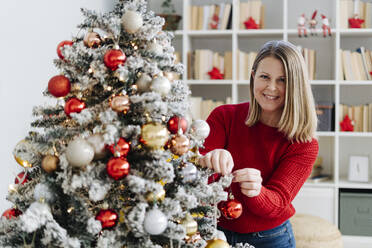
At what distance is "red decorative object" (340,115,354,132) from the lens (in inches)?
127

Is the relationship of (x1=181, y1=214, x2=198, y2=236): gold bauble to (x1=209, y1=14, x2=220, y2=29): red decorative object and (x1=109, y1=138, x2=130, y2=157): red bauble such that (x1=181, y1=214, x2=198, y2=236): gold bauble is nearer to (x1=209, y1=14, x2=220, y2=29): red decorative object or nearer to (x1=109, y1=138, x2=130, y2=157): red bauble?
(x1=109, y1=138, x2=130, y2=157): red bauble

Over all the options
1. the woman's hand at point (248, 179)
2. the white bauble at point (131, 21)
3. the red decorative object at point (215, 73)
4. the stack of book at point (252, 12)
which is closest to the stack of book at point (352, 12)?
the stack of book at point (252, 12)

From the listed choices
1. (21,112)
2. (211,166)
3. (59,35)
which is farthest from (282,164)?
(59,35)

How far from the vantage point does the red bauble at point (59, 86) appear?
88 centimetres

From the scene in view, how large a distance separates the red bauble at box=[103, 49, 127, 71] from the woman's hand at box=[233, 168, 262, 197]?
46 cm

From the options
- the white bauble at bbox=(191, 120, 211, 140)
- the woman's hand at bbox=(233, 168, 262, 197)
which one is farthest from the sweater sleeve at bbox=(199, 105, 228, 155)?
the white bauble at bbox=(191, 120, 211, 140)

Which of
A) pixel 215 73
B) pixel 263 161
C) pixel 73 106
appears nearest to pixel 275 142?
pixel 263 161

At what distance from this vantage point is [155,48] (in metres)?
0.92

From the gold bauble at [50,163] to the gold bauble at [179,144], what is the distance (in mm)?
259

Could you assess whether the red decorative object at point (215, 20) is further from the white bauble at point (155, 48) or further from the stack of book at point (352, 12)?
the white bauble at point (155, 48)

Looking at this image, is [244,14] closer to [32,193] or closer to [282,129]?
[282,129]

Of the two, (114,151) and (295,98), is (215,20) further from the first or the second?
(114,151)

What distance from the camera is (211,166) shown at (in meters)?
1.02

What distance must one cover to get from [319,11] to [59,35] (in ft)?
7.72
